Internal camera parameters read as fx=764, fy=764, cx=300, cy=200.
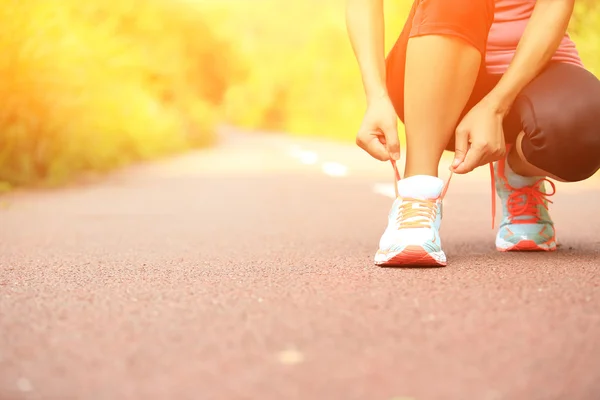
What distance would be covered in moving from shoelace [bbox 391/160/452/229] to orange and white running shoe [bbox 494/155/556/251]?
19.2 inches

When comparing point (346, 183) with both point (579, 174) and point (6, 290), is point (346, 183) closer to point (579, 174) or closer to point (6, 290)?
point (579, 174)

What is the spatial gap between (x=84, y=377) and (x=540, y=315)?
94cm

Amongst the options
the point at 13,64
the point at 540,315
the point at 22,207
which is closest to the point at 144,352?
the point at 540,315

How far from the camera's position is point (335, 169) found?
31.0ft

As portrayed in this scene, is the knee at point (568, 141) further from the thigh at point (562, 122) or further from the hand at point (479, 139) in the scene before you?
the hand at point (479, 139)

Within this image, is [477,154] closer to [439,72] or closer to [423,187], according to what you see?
[423,187]

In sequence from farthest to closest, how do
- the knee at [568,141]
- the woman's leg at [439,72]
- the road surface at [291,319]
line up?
the woman's leg at [439,72]
the knee at [568,141]
the road surface at [291,319]

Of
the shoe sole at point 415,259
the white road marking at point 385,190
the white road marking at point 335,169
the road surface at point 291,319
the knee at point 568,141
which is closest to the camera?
the road surface at point 291,319

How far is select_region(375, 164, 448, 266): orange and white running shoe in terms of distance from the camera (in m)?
2.32

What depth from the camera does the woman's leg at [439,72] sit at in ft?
8.26

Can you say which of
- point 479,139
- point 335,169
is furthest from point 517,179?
point 335,169

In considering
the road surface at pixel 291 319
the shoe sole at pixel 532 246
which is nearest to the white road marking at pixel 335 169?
the road surface at pixel 291 319

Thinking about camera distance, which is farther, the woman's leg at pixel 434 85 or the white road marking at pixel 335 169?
the white road marking at pixel 335 169

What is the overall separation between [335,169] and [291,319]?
7859mm
